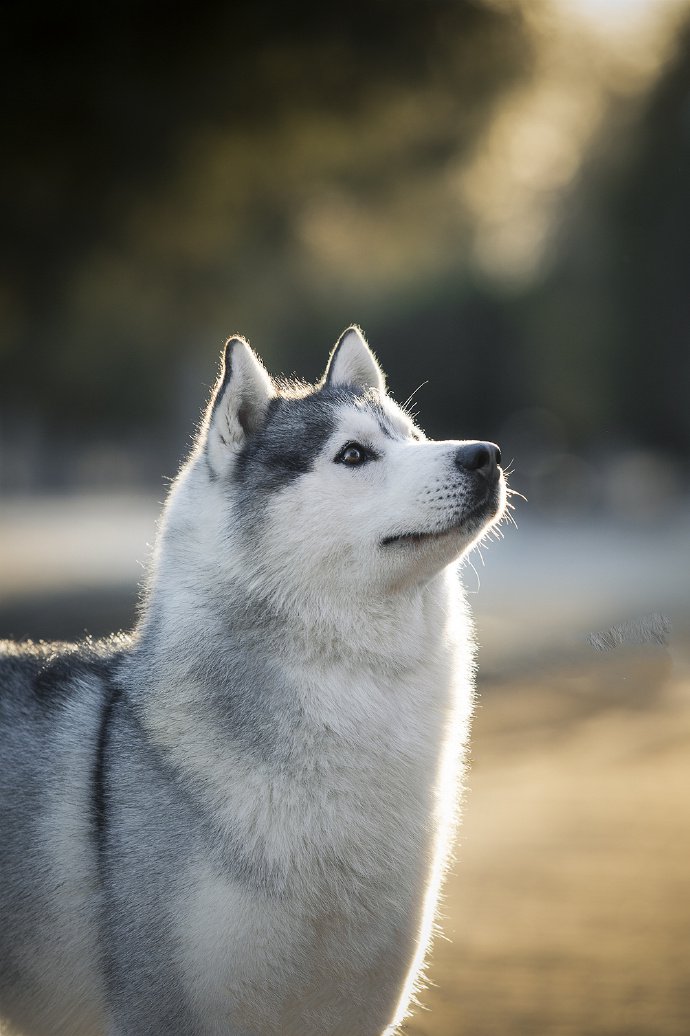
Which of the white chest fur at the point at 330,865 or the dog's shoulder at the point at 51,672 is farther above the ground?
the dog's shoulder at the point at 51,672

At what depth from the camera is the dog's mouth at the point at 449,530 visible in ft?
9.40

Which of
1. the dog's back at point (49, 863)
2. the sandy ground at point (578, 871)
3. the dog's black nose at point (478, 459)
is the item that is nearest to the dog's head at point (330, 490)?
the dog's black nose at point (478, 459)

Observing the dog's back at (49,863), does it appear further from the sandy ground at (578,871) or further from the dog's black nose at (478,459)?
the sandy ground at (578,871)

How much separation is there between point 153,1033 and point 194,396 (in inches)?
789

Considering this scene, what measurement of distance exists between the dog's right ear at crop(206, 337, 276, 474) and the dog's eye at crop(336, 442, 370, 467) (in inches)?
11.9

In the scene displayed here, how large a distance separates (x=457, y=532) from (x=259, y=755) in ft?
2.72

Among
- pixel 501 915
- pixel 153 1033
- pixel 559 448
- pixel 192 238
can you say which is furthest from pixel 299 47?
pixel 559 448

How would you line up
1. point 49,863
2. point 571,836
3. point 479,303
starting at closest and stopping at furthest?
point 49,863, point 571,836, point 479,303

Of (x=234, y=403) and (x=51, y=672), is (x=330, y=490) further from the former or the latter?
(x=51, y=672)

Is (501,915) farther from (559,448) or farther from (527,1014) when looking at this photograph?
(559,448)

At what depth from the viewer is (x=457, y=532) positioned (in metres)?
2.89

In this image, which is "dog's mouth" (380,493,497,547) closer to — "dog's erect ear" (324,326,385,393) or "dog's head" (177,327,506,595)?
"dog's head" (177,327,506,595)

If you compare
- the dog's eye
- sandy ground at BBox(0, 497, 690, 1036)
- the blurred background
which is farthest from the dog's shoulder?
sandy ground at BBox(0, 497, 690, 1036)

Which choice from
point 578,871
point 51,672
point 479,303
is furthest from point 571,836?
point 479,303
